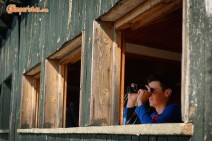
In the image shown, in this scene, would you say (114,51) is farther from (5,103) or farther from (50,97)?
(5,103)

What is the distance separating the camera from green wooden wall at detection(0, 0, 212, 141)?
2266 millimetres

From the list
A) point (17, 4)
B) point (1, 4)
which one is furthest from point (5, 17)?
point (17, 4)

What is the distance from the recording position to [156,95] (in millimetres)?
3738

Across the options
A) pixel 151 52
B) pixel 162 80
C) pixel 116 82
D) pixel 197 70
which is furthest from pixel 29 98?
pixel 197 70

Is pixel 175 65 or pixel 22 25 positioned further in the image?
pixel 22 25

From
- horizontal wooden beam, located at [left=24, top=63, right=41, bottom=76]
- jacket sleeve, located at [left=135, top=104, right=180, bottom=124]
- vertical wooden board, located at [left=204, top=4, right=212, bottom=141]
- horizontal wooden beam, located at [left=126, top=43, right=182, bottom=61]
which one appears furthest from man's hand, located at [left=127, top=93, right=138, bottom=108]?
horizontal wooden beam, located at [left=24, top=63, right=41, bottom=76]

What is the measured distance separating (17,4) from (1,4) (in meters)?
1.14

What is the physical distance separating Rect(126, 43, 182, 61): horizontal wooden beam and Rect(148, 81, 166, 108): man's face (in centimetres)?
226

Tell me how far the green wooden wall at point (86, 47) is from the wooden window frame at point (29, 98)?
199 millimetres

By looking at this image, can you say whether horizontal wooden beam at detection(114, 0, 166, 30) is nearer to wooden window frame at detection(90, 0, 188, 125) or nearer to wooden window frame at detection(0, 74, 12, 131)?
wooden window frame at detection(90, 0, 188, 125)

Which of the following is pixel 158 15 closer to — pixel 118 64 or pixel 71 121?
pixel 118 64

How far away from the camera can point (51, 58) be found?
5.68 metres

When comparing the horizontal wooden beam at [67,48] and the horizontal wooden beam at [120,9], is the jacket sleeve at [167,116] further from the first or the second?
the horizontal wooden beam at [67,48]

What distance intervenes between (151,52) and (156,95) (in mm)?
2640
